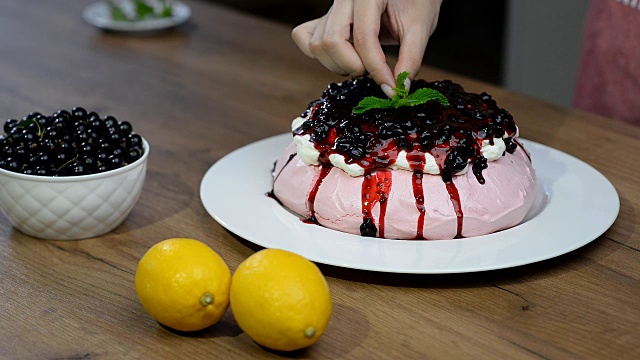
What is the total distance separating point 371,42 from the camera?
5.44 feet

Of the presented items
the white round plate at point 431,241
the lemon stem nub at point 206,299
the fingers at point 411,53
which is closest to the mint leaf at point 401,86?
the fingers at point 411,53

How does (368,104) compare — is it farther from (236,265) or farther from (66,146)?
(66,146)

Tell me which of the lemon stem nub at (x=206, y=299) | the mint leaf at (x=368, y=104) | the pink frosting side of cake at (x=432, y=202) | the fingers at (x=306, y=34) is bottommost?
the pink frosting side of cake at (x=432, y=202)

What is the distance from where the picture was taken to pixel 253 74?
243cm

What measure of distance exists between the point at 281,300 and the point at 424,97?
1.94 ft

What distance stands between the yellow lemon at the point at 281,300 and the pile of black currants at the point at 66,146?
46 cm

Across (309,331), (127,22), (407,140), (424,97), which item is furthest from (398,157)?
(127,22)

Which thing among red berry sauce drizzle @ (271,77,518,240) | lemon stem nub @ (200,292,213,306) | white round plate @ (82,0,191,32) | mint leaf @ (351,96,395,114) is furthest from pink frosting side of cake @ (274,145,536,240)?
white round plate @ (82,0,191,32)

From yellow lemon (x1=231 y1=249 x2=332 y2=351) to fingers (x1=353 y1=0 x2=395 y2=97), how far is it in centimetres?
62

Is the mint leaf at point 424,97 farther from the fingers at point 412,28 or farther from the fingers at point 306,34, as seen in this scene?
the fingers at point 306,34

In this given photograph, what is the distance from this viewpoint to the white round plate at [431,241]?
4.31 feet

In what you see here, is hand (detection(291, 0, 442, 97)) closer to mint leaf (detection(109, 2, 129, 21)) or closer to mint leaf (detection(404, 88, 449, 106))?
mint leaf (detection(404, 88, 449, 106))

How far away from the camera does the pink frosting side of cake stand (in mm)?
1410

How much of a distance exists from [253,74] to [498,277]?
49.7 inches
